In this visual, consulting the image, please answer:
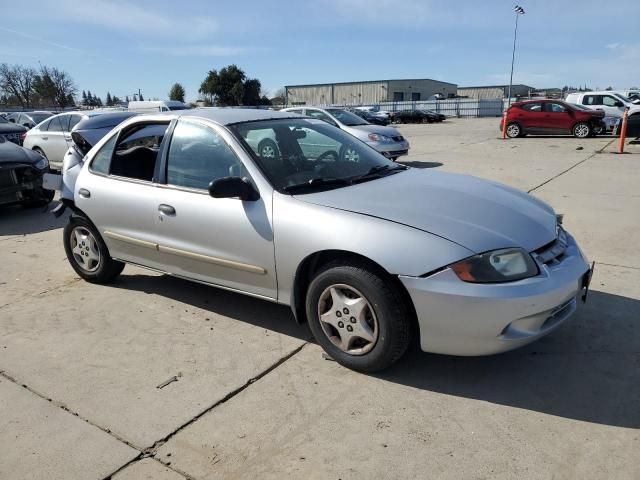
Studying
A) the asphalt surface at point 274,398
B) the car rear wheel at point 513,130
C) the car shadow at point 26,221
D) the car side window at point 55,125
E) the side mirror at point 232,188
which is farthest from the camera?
the car rear wheel at point 513,130

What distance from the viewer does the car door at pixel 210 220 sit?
334cm

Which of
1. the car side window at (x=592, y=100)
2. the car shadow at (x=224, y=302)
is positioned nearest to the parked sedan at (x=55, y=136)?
the car shadow at (x=224, y=302)

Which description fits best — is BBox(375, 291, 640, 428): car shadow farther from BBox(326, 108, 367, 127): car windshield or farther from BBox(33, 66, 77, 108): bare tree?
BBox(33, 66, 77, 108): bare tree

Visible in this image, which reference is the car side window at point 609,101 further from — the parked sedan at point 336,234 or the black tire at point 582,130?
the parked sedan at point 336,234

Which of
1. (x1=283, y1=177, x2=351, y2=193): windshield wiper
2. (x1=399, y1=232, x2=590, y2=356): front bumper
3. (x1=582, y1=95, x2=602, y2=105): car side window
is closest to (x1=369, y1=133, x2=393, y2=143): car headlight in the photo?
(x1=283, y1=177, x2=351, y2=193): windshield wiper

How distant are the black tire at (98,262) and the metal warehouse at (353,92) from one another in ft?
A: 265

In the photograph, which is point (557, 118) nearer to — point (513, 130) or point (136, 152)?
point (513, 130)

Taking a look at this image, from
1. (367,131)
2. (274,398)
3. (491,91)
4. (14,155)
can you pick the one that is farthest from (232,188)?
(491,91)

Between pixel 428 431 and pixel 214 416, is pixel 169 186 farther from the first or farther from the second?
pixel 428 431

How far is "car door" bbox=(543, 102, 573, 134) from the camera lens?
1905 cm

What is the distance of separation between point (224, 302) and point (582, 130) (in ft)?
61.5

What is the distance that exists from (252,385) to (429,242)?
4.42ft

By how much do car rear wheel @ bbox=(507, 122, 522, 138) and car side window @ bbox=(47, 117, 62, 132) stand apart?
640 inches

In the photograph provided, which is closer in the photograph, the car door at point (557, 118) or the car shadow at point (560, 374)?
the car shadow at point (560, 374)
